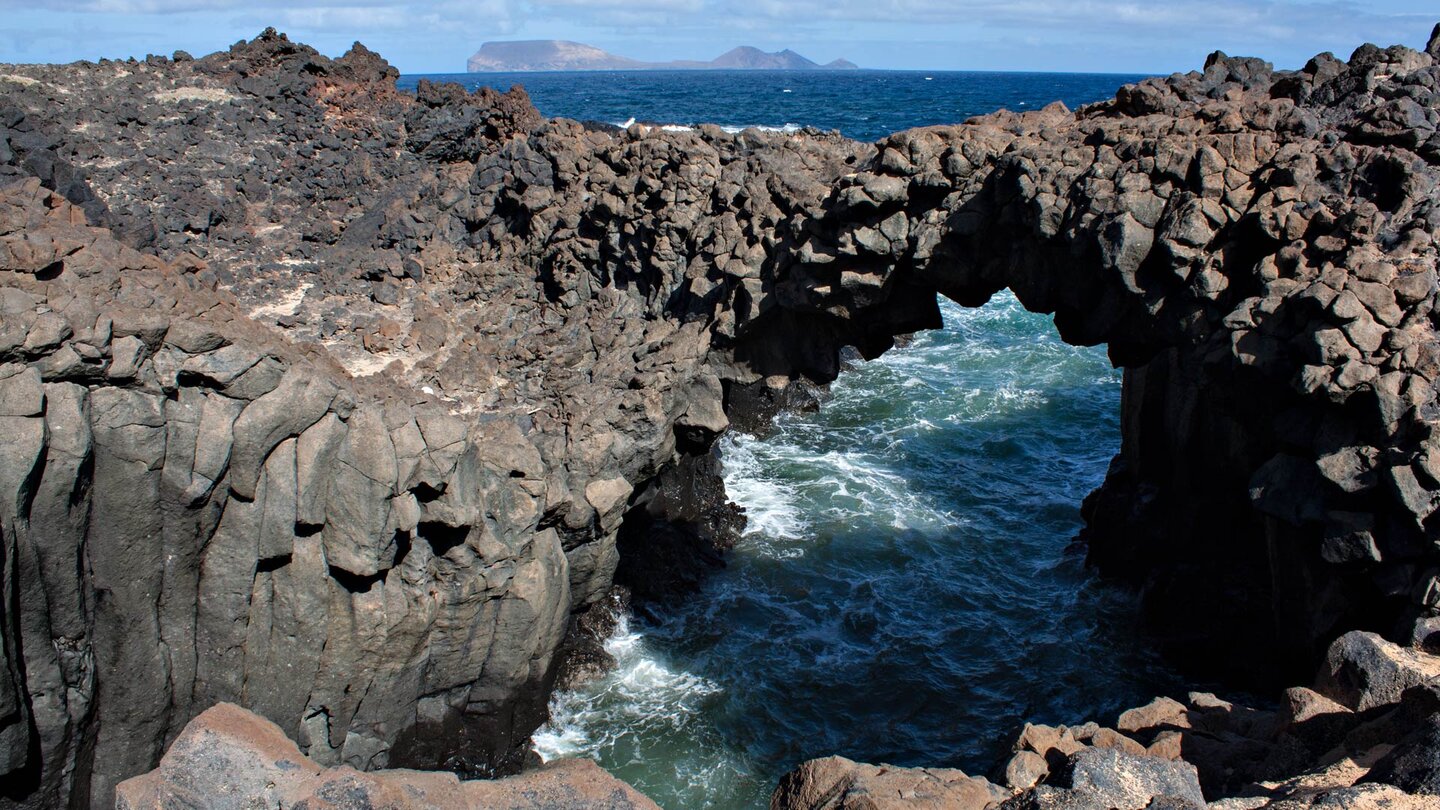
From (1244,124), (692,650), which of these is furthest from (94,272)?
(1244,124)

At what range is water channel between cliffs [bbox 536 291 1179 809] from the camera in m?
18.6

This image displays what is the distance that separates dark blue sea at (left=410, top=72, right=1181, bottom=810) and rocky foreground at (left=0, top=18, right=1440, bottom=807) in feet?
4.17

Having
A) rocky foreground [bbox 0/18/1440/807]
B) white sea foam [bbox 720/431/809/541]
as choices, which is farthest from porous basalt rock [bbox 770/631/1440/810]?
white sea foam [bbox 720/431/809/541]

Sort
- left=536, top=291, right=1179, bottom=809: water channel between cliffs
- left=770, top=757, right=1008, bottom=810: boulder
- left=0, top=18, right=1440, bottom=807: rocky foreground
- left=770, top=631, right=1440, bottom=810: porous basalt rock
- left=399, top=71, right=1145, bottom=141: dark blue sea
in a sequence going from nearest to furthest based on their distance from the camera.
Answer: left=770, top=631, right=1440, bottom=810: porous basalt rock < left=770, top=757, right=1008, bottom=810: boulder < left=0, top=18, right=1440, bottom=807: rocky foreground < left=536, top=291, right=1179, bottom=809: water channel between cliffs < left=399, top=71, right=1145, bottom=141: dark blue sea

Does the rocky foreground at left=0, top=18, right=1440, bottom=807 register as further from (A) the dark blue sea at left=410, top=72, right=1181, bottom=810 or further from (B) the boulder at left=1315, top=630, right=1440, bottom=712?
(A) the dark blue sea at left=410, top=72, right=1181, bottom=810

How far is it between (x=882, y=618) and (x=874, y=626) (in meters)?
0.37

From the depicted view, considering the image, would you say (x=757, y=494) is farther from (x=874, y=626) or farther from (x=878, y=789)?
(x=878, y=789)

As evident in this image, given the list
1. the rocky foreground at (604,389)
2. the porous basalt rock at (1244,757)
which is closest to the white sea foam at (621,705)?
the rocky foreground at (604,389)

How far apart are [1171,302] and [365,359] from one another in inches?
623

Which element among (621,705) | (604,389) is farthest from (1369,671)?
(604,389)

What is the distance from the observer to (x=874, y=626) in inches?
859

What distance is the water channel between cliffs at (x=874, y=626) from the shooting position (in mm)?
18562

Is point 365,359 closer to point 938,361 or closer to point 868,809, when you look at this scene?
point 868,809

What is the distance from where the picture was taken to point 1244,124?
17.0 metres
